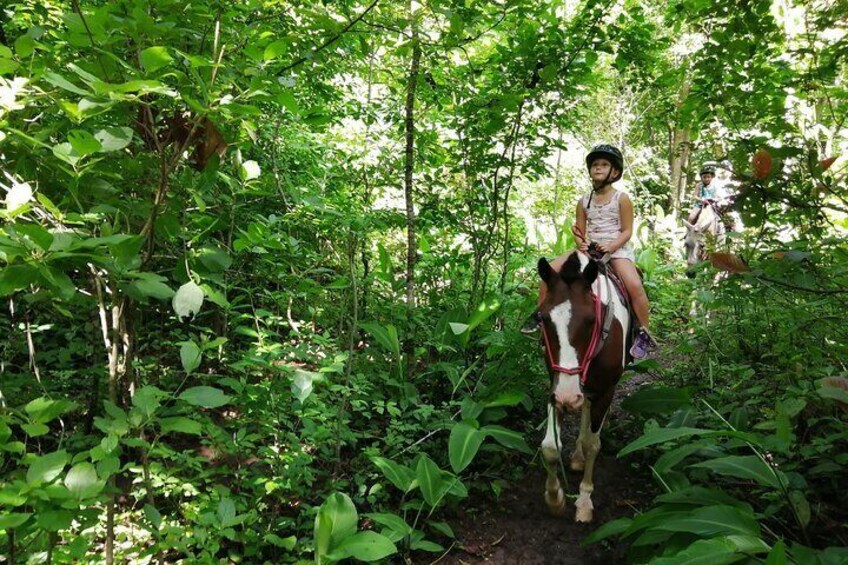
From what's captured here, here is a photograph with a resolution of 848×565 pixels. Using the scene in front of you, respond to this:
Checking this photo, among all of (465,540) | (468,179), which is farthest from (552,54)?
(465,540)

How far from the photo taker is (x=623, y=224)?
16.2 ft

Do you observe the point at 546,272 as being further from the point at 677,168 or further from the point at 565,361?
the point at 677,168

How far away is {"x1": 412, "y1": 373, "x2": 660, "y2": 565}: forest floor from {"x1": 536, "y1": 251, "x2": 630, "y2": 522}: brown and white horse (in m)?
0.17

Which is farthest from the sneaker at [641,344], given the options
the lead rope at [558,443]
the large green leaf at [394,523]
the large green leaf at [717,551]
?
the large green leaf at [394,523]

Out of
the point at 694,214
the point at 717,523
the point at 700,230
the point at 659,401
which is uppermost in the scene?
the point at 694,214

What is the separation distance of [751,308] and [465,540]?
4.22 meters

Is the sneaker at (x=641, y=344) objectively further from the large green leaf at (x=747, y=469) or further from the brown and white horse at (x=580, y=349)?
the large green leaf at (x=747, y=469)

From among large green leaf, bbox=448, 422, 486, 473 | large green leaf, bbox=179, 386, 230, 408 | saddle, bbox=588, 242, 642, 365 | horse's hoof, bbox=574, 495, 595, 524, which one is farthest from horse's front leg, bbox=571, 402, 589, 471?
large green leaf, bbox=179, 386, 230, 408

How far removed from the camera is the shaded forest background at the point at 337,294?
6.54ft

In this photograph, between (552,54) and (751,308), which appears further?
(751,308)

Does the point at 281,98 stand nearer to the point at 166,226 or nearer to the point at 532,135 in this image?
the point at 166,226

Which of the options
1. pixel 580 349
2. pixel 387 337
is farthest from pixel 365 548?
pixel 387 337

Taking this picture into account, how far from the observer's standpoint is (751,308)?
5.62 m

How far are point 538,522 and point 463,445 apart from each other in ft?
3.06
